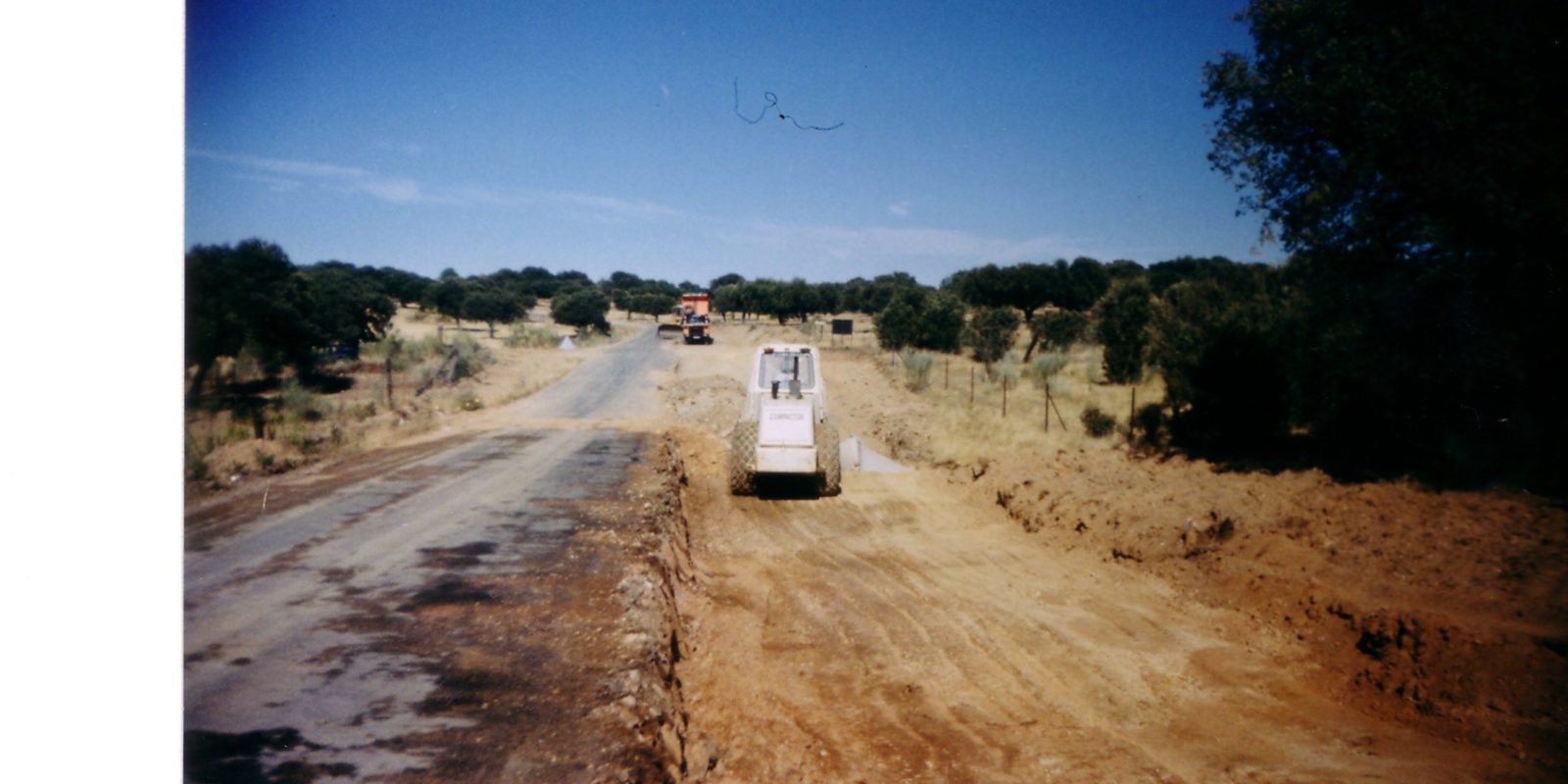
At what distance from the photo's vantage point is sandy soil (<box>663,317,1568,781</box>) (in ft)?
18.1

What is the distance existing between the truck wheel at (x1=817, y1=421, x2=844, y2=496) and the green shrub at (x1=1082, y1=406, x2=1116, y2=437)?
28.2 feet

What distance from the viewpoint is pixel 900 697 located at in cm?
634

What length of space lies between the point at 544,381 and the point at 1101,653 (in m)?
27.7

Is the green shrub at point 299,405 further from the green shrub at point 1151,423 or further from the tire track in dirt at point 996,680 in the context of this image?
the green shrub at point 1151,423

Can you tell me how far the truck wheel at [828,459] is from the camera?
13594 mm

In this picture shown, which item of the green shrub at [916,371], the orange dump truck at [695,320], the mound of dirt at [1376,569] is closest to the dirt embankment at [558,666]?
the mound of dirt at [1376,569]

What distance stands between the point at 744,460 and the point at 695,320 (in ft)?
137

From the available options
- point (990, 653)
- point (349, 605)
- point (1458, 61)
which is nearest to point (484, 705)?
point (349, 605)

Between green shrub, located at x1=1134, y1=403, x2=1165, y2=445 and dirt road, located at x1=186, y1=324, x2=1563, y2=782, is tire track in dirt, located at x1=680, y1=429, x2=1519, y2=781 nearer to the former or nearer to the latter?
dirt road, located at x1=186, y1=324, x2=1563, y2=782

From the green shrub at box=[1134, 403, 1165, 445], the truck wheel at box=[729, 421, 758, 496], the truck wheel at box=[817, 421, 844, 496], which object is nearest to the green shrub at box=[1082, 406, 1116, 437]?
the green shrub at box=[1134, 403, 1165, 445]

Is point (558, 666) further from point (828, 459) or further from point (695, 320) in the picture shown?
point (695, 320)

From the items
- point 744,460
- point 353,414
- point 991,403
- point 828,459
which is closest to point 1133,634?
point 828,459

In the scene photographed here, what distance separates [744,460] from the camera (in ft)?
44.9
